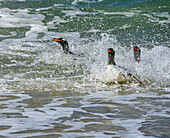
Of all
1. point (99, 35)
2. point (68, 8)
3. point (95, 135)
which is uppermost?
point (68, 8)

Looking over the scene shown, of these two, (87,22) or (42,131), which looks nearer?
(42,131)

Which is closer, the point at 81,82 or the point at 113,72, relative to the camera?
the point at 81,82

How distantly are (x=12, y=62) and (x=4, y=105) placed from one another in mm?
7117

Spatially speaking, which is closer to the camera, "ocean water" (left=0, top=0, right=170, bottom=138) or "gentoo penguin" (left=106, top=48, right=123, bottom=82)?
"ocean water" (left=0, top=0, right=170, bottom=138)

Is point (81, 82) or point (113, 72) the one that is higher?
point (113, 72)

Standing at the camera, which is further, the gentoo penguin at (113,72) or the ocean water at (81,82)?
the gentoo penguin at (113,72)

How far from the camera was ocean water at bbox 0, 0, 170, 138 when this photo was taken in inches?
212

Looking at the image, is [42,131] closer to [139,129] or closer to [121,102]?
[139,129]

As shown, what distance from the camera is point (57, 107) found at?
666cm

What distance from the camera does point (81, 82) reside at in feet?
32.3

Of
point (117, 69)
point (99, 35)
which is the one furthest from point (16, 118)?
point (99, 35)

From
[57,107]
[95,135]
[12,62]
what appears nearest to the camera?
[95,135]

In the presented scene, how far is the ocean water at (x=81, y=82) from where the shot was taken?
538cm

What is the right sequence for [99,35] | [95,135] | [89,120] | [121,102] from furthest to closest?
[99,35] → [121,102] → [89,120] → [95,135]
